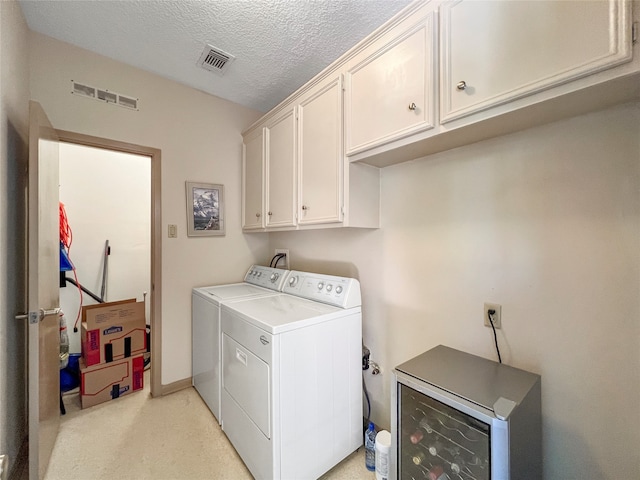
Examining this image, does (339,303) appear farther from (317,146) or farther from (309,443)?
(317,146)

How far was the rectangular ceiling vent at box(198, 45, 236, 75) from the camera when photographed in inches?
75.0

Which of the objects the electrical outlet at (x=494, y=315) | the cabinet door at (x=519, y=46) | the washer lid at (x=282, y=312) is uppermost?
the cabinet door at (x=519, y=46)

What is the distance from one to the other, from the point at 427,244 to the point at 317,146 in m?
0.95

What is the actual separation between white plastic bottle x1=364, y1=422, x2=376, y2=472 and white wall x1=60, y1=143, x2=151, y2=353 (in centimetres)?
296

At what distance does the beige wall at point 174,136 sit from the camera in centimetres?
186

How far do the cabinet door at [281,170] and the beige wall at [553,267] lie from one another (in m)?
0.87

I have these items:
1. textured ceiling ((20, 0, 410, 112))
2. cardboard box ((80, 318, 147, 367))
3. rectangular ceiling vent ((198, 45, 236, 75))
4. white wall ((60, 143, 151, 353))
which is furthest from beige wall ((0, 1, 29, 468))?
white wall ((60, 143, 151, 353))

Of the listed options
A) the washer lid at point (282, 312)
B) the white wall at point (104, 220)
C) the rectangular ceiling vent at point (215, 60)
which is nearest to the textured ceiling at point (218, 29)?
the rectangular ceiling vent at point (215, 60)

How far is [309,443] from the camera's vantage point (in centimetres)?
139

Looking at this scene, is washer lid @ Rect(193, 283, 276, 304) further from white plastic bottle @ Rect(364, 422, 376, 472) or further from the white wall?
the white wall

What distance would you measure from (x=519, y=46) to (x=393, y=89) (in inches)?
20.2

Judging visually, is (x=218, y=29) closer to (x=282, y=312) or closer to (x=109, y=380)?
(x=282, y=312)

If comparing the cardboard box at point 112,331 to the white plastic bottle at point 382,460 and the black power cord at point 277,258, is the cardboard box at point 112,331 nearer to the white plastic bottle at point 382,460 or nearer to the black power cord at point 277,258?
the black power cord at point 277,258

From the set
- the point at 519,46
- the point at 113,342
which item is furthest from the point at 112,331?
the point at 519,46
